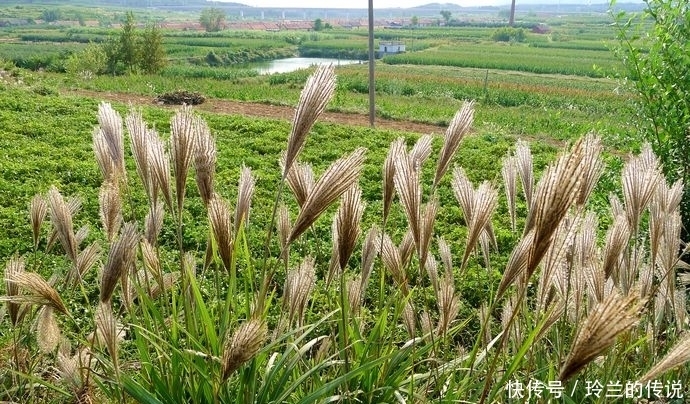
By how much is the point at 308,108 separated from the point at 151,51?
31838 millimetres

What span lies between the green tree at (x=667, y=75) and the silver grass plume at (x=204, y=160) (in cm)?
327

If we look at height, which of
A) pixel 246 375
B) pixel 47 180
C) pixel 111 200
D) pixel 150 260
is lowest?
pixel 47 180

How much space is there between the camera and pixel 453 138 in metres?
1.63

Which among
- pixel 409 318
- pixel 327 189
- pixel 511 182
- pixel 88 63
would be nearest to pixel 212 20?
pixel 88 63

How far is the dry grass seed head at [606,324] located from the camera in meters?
0.94

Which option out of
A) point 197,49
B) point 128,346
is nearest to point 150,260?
point 128,346

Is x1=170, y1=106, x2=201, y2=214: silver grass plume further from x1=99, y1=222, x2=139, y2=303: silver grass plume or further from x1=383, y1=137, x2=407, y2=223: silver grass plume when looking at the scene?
x1=383, y1=137, x2=407, y2=223: silver grass plume

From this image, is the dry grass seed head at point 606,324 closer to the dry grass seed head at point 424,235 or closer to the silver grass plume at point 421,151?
the dry grass seed head at point 424,235

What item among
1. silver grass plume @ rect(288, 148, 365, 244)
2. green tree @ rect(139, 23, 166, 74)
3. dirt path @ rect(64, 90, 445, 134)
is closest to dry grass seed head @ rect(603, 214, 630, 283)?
silver grass plume @ rect(288, 148, 365, 244)

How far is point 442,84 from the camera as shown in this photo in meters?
31.3

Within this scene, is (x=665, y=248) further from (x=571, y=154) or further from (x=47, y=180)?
(x=47, y=180)

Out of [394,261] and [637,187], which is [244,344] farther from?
[637,187]

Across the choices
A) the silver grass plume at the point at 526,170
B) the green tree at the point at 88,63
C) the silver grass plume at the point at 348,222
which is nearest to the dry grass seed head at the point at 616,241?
the silver grass plume at the point at 526,170

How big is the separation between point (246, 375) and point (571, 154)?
1.06 m
